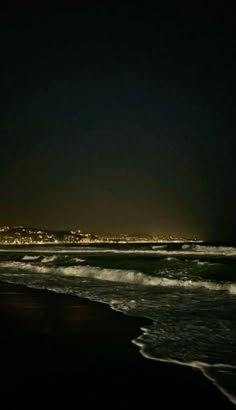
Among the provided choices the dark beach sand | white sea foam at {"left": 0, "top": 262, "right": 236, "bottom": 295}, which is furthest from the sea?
the dark beach sand

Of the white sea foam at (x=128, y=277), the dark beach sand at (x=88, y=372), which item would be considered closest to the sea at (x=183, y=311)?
the white sea foam at (x=128, y=277)

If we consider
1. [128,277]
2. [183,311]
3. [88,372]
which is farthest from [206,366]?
[128,277]

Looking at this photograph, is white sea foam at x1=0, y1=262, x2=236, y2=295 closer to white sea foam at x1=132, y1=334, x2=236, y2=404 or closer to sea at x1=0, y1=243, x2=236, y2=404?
sea at x1=0, y1=243, x2=236, y2=404

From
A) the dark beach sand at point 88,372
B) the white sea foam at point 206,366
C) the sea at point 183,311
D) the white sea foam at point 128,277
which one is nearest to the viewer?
the dark beach sand at point 88,372

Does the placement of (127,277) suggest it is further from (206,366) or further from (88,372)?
(88,372)

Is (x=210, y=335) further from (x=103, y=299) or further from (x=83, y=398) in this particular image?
(x=103, y=299)

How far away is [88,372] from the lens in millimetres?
8141

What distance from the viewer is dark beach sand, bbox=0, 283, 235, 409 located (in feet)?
22.3

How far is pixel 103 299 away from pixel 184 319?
18.5ft

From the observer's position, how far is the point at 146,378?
26.0 ft

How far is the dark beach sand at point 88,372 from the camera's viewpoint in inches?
268

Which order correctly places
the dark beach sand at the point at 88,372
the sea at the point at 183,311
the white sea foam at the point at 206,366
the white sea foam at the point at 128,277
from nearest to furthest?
the dark beach sand at the point at 88,372
the white sea foam at the point at 206,366
the sea at the point at 183,311
the white sea foam at the point at 128,277

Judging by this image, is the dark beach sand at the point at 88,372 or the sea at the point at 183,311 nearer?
the dark beach sand at the point at 88,372

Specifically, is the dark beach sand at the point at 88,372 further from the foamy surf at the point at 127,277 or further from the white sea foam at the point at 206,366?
the foamy surf at the point at 127,277
